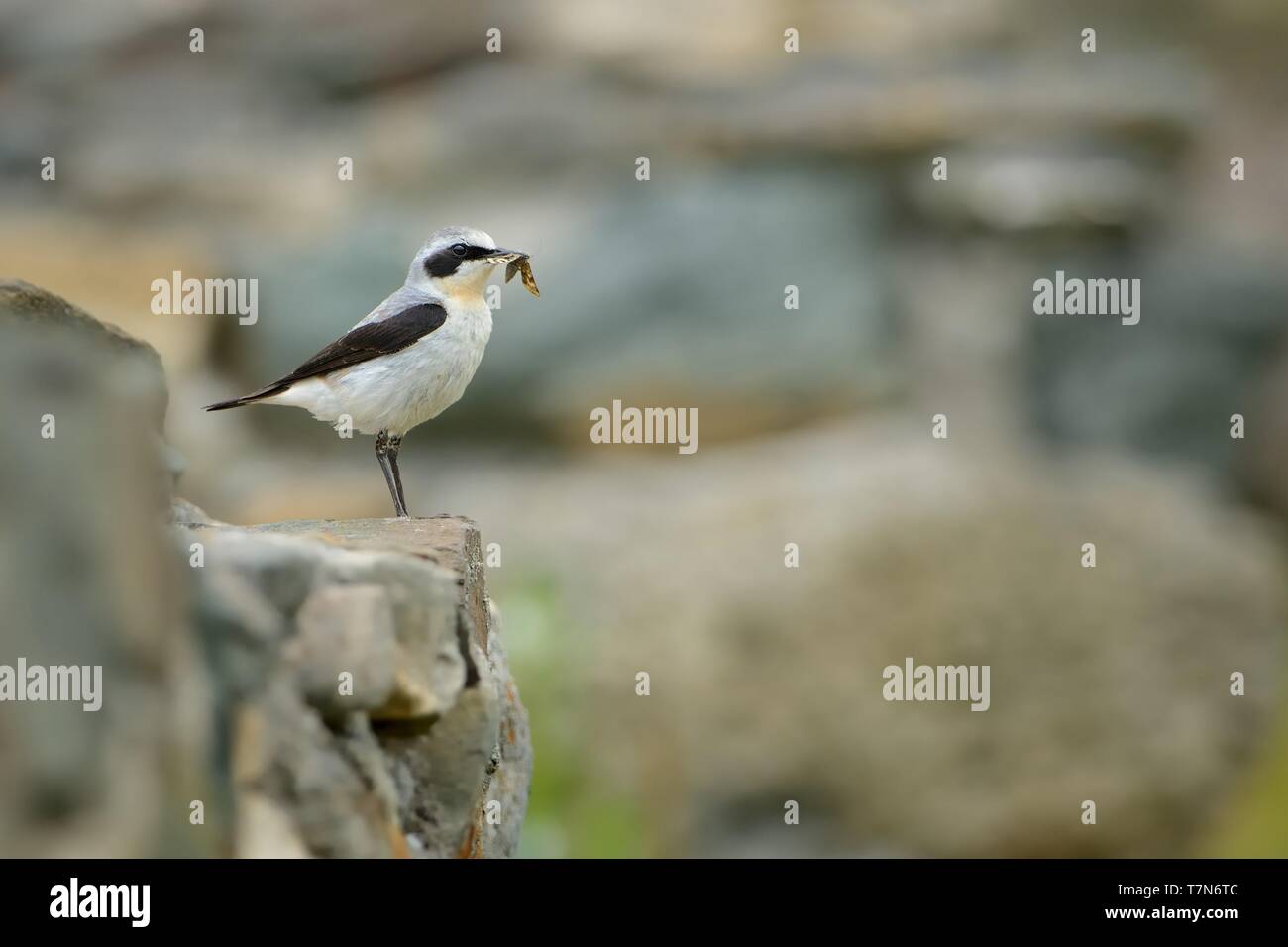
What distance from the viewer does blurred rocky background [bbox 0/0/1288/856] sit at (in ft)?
51.0

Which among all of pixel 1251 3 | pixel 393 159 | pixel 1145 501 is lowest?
pixel 1145 501

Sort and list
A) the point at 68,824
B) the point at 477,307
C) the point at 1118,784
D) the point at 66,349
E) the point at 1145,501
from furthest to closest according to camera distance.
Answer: the point at 1145,501
the point at 1118,784
the point at 477,307
the point at 66,349
the point at 68,824

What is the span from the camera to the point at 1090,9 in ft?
63.8

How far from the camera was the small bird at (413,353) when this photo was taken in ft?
26.6

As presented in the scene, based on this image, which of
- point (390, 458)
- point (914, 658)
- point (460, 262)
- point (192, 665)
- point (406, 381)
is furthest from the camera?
point (914, 658)

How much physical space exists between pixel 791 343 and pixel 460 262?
9.62 m

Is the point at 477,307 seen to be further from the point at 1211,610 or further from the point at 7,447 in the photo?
the point at 1211,610

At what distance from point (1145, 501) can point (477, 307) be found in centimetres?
1069

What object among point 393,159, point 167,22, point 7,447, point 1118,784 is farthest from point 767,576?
point 7,447

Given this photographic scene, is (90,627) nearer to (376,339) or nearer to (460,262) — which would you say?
(376,339)

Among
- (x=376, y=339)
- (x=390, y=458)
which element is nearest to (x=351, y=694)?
(x=376, y=339)

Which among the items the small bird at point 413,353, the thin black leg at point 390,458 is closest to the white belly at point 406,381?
Result: the small bird at point 413,353

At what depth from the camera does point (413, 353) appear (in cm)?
809

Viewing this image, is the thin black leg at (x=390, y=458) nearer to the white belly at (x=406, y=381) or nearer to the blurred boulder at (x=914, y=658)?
the white belly at (x=406, y=381)
